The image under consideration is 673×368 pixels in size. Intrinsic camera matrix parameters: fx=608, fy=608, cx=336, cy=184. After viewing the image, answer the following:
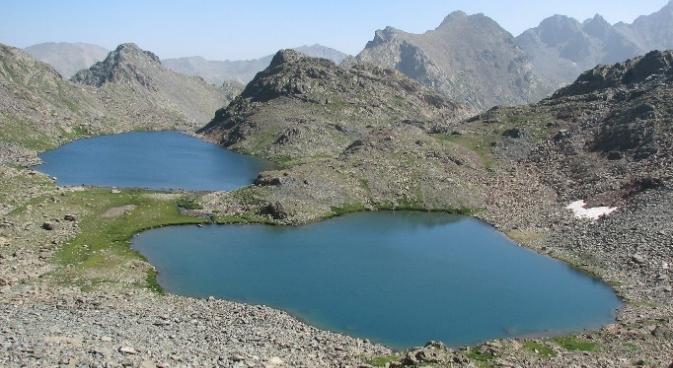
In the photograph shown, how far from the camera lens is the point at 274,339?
5512cm

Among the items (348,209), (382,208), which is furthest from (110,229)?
(382,208)

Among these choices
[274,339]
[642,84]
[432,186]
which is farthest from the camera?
[642,84]

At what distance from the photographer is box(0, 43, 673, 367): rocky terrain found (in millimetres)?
50844

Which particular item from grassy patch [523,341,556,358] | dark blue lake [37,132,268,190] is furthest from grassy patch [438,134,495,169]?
grassy patch [523,341,556,358]

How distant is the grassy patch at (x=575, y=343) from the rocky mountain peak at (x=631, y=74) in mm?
128326

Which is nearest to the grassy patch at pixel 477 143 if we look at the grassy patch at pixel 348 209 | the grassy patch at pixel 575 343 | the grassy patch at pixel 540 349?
the grassy patch at pixel 348 209

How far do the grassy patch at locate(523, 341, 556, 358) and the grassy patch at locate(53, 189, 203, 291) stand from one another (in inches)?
1642

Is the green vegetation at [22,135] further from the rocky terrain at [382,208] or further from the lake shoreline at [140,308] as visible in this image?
the lake shoreline at [140,308]

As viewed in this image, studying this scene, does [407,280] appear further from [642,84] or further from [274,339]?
[642,84]

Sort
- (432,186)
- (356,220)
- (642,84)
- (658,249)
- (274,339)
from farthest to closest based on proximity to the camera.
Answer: (642,84) < (432,186) < (356,220) < (658,249) < (274,339)

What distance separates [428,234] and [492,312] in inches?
1443

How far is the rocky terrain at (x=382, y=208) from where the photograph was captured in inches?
2002

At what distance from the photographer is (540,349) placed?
56188 millimetres

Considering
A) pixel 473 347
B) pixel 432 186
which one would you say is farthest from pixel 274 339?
pixel 432 186
